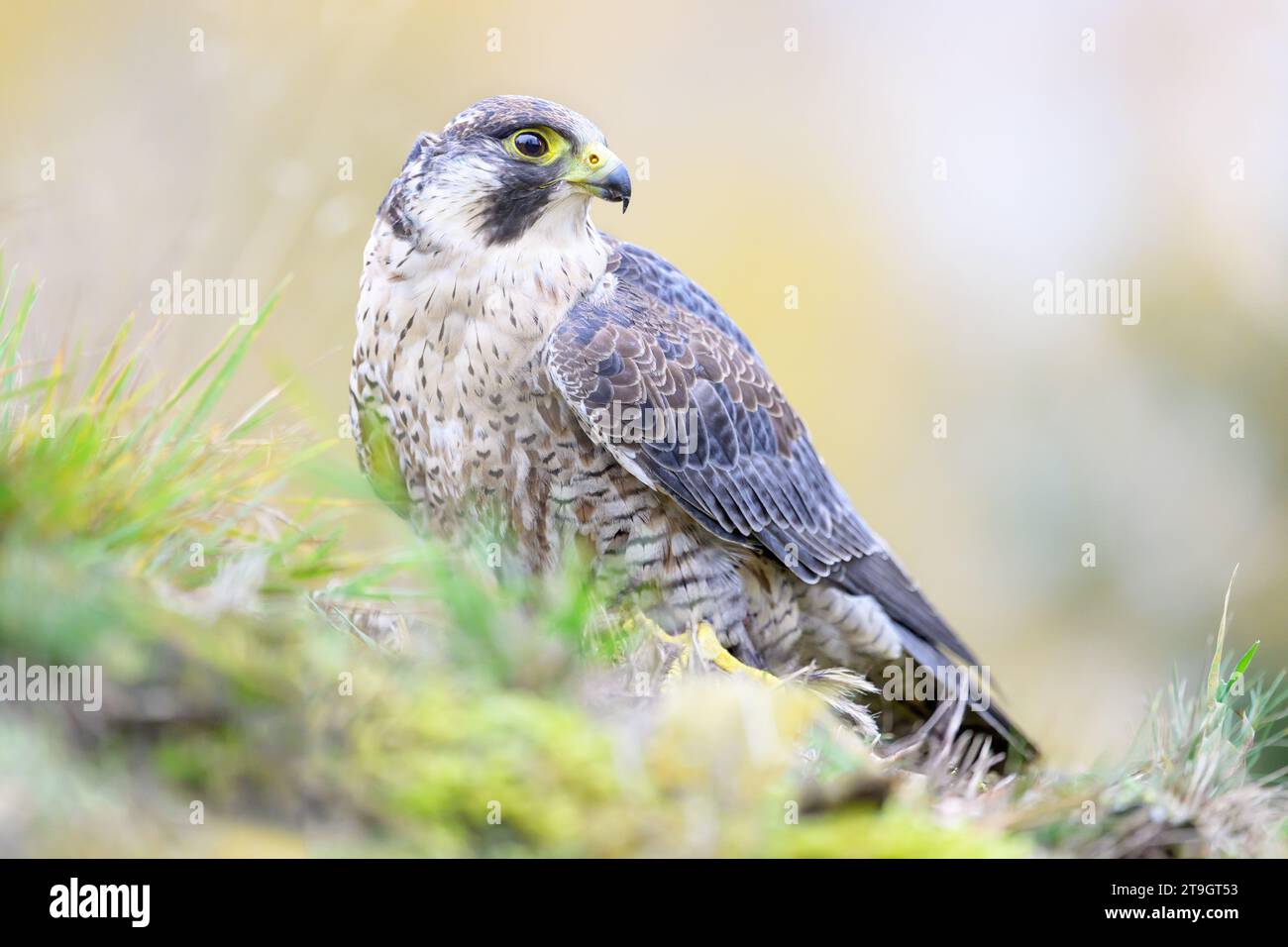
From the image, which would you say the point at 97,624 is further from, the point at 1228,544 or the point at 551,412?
the point at 1228,544

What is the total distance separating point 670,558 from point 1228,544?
6365 mm

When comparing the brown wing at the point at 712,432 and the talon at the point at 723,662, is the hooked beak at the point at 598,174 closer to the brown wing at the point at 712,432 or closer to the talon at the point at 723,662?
the brown wing at the point at 712,432

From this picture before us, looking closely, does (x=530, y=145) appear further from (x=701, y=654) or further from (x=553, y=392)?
(x=701, y=654)

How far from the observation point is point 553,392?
14.0 feet

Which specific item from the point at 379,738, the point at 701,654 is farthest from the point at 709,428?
the point at 379,738

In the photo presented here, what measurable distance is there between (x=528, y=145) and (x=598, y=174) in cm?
29

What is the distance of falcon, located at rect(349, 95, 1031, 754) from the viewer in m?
4.28

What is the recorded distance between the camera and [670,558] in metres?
4.52

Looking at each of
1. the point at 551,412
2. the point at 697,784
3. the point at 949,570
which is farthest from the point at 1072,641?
the point at 697,784

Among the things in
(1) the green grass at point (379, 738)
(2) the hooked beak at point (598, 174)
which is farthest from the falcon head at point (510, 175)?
(1) the green grass at point (379, 738)

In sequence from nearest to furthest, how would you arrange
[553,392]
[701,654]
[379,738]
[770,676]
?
[379,738], [701,654], [770,676], [553,392]

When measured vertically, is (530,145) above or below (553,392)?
above

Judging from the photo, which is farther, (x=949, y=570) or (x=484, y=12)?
(x=484, y=12)

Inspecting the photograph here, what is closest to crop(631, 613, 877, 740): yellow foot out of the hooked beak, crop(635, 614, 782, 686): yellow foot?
crop(635, 614, 782, 686): yellow foot
